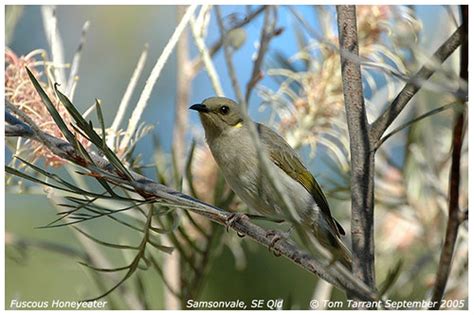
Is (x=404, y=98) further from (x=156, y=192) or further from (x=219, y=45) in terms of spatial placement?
(x=219, y=45)

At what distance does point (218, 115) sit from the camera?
1543 millimetres

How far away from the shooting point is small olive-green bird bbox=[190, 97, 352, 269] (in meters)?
1.31

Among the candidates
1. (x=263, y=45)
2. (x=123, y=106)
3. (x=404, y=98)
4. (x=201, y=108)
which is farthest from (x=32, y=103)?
(x=201, y=108)

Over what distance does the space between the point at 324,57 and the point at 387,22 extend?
0.13 m

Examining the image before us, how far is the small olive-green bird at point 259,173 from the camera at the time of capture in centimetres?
131

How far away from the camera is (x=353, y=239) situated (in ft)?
2.16

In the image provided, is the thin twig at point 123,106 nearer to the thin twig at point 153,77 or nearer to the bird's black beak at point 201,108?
the thin twig at point 153,77

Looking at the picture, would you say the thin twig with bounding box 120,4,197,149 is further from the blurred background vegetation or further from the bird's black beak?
the bird's black beak

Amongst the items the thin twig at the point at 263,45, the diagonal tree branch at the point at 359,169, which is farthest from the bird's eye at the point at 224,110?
the diagonal tree branch at the point at 359,169

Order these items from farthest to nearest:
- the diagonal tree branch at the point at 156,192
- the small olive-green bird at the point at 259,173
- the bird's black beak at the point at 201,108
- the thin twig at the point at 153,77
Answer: the bird's black beak at the point at 201,108
the small olive-green bird at the point at 259,173
the thin twig at the point at 153,77
the diagonal tree branch at the point at 156,192

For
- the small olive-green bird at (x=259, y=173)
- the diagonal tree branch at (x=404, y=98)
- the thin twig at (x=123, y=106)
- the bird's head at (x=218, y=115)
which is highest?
the diagonal tree branch at (x=404, y=98)

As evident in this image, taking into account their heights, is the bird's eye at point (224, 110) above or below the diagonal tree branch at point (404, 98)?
below

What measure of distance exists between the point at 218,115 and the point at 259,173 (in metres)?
0.24
